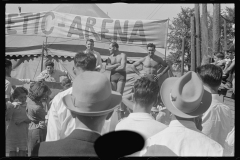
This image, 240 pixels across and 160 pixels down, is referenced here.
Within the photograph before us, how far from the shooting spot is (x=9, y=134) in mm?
4734

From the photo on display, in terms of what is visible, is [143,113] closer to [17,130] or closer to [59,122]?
[59,122]

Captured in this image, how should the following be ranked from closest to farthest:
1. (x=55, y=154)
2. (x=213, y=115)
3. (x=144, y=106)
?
(x=55, y=154), (x=144, y=106), (x=213, y=115)

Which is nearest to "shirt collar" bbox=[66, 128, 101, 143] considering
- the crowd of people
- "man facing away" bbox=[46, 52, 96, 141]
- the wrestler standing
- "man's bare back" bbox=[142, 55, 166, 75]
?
the crowd of people

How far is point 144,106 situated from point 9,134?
8.59ft

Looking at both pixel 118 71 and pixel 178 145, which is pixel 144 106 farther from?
pixel 118 71

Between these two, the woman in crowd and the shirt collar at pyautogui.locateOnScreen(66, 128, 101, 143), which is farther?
the woman in crowd

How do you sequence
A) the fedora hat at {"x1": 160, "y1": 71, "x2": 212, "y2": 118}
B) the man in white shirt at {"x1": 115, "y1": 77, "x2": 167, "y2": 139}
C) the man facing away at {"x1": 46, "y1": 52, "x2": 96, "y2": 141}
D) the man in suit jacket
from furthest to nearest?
the man facing away at {"x1": 46, "y1": 52, "x2": 96, "y2": 141}, the man in white shirt at {"x1": 115, "y1": 77, "x2": 167, "y2": 139}, the fedora hat at {"x1": 160, "y1": 71, "x2": 212, "y2": 118}, the man in suit jacket

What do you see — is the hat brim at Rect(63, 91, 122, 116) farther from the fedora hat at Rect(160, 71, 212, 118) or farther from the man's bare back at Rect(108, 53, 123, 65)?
the man's bare back at Rect(108, 53, 123, 65)

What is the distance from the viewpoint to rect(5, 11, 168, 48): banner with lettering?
30.8 feet

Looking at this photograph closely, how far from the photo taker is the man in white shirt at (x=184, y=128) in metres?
2.38

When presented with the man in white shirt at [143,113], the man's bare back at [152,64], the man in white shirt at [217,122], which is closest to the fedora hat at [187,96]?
the man in white shirt at [143,113]

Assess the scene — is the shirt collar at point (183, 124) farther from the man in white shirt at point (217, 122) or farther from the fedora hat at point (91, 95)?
the man in white shirt at point (217, 122)

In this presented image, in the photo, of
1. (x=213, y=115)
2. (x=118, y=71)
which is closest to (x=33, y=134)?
(x=213, y=115)

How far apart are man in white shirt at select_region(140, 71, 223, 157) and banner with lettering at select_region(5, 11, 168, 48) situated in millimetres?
6853
